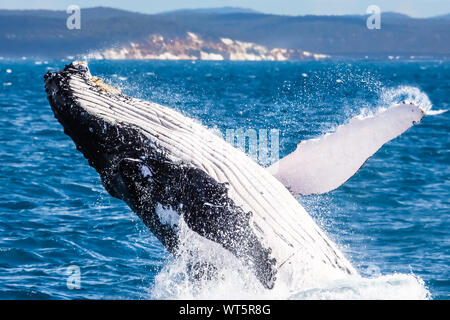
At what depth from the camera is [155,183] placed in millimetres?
6168

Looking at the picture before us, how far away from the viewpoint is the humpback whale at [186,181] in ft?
19.4

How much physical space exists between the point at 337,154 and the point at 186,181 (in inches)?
81.7

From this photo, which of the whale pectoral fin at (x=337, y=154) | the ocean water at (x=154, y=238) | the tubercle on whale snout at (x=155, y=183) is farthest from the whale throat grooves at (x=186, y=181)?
the whale pectoral fin at (x=337, y=154)

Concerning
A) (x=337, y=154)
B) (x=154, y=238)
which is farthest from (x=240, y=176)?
(x=154, y=238)

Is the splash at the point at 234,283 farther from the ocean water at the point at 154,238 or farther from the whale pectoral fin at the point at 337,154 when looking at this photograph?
the whale pectoral fin at the point at 337,154

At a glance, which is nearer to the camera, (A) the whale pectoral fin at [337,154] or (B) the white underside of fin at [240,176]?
(B) the white underside of fin at [240,176]

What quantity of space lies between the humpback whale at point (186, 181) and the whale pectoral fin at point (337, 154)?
0.47 metres

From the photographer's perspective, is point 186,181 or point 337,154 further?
point 337,154

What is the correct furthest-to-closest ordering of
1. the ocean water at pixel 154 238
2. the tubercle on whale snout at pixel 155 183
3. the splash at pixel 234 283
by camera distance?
1. the ocean water at pixel 154 238
2. the splash at pixel 234 283
3. the tubercle on whale snout at pixel 155 183

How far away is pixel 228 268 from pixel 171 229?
59cm

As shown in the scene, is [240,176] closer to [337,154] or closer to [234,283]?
[234,283]

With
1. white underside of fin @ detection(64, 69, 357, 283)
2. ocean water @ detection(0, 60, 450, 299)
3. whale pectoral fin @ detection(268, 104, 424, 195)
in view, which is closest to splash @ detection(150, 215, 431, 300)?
ocean water @ detection(0, 60, 450, 299)
